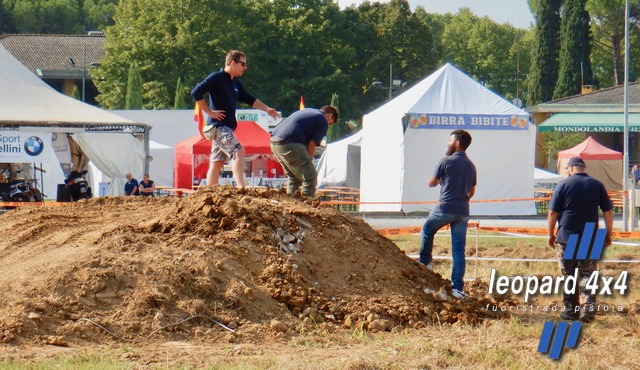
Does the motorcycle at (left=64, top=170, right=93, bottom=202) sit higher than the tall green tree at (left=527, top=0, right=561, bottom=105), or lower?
lower

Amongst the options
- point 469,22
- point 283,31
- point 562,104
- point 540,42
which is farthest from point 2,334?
point 469,22

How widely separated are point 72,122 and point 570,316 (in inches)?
750

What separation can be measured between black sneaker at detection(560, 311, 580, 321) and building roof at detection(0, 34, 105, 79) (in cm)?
8064

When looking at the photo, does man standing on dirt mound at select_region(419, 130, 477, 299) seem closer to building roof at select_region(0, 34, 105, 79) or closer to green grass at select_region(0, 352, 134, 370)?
Result: green grass at select_region(0, 352, 134, 370)

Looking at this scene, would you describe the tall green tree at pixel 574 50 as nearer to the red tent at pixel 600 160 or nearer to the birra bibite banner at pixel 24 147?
the red tent at pixel 600 160

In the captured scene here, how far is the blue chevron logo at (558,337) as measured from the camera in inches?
338

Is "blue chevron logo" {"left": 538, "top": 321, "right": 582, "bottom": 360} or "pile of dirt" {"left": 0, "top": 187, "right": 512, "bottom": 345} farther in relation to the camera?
"pile of dirt" {"left": 0, "top": 187, "right": 512, "bottom": 345}

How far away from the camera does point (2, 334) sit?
8703 mm

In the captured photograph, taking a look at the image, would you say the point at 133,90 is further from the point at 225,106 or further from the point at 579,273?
the point at 579,273

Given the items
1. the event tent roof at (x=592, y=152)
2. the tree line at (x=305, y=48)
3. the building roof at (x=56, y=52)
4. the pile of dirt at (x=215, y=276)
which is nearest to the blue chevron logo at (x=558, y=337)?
the pile of dirt at (x=215, y=276)

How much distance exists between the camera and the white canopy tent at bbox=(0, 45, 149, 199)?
2727 centimetres

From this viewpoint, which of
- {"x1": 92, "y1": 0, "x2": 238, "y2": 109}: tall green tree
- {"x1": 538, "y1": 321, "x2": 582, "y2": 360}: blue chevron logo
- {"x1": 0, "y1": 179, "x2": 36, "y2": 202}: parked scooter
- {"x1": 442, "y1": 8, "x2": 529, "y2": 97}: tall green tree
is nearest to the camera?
{"x1": 538, "y1": 321, "x2": 582, "y2": 360}: blue chevron logo

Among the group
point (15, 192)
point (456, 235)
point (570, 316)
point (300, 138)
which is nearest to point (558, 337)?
point (570, 316)

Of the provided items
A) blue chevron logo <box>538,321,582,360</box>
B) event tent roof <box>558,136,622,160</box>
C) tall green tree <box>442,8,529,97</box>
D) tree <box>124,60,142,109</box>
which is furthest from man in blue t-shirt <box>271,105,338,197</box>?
tall green tree <box>442,8,529,97</box>
